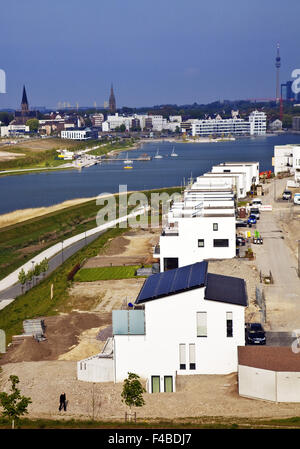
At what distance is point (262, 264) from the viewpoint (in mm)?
11367

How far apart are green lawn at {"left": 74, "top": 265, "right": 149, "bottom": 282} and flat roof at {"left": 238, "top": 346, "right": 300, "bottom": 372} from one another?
5.37 m

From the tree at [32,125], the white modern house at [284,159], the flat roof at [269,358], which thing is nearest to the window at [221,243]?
the flat roof at [269,358]

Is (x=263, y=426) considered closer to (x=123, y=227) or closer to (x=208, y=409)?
(x=208, y=409)

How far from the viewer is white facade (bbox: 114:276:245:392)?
638 centimetres

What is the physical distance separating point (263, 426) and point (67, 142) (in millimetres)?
58587

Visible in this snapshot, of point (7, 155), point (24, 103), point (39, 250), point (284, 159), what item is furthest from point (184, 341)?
point (24, 103)

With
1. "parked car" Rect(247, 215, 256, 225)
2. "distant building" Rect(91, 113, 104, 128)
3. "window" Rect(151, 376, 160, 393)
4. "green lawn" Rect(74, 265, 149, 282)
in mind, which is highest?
"distant building" Rect(91, 113, 104, 128)

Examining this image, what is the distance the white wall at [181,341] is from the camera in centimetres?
638

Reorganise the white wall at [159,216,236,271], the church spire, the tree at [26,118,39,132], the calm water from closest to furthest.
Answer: the white wall at [159,216,236,271]
the calm water
the tree at [26,118,39,132]
the church spire

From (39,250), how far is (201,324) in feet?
31.5

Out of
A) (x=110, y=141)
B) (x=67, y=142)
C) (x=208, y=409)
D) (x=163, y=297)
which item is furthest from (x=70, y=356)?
(x=110, y=141)

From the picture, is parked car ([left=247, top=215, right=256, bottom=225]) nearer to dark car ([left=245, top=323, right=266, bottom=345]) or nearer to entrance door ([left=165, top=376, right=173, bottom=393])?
dark car ([left=245, top=323, right=266, bottom=345])

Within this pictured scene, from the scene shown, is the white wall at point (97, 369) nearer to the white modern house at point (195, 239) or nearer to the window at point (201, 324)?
the window at point (201, 324)

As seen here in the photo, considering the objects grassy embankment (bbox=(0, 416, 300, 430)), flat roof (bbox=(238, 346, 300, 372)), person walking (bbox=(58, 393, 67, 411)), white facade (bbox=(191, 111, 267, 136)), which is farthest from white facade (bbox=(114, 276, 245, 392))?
white facade (bbox=(191, 111, 267, 136))
